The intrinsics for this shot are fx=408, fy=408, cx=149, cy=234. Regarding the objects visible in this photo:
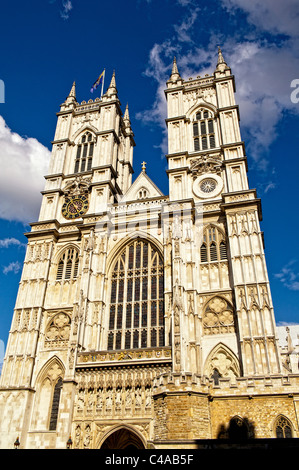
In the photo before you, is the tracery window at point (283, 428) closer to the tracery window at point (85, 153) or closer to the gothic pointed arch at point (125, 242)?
the gothic pointed arch at point (125, 242)

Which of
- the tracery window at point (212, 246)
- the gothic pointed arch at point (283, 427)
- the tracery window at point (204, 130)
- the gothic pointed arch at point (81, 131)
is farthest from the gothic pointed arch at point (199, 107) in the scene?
the gothic pointed arch at point (283, 427)

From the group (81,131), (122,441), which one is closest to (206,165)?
(81,131)

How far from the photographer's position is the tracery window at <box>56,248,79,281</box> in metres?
29.4

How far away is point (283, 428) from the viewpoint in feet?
53.2

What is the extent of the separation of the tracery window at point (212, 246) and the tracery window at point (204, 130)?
8.04 m

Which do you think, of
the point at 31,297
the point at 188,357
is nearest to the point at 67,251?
the point at 31,297

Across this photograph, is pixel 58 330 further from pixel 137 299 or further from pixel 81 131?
pixel 81 131

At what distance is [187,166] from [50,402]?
1887 cm

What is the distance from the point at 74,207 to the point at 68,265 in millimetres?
5189

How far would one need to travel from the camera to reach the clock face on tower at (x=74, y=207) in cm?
3225

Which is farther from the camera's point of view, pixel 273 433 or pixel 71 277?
pixel 71 277

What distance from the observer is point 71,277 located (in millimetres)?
29094

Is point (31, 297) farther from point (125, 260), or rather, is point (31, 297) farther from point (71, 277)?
point (125, 260)

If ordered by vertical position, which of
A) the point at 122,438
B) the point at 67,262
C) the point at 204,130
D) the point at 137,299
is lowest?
the point at 122,438
